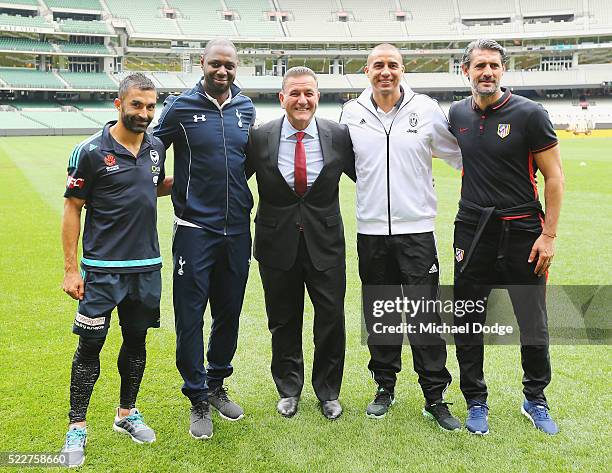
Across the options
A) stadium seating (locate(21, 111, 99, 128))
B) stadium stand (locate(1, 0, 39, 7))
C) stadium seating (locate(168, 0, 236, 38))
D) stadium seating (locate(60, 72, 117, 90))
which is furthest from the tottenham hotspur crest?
stadium stand (locate(1, 0, 39, 7))

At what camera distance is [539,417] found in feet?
12.2

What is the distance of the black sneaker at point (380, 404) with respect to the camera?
12.8 feet

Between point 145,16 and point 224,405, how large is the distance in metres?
59.8

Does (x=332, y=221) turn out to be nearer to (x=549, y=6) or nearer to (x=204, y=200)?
(x=204, y=200)

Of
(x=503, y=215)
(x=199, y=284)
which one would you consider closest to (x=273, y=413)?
(x=199, y=284)

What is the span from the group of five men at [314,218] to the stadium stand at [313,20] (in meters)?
58.6

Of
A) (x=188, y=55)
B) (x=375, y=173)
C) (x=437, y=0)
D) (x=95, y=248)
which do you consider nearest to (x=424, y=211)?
(x=375, y=173)

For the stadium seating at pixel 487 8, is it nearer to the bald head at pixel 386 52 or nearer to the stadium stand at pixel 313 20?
the stadium stand at pixel 313 20

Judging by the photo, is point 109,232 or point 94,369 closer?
point 109,232

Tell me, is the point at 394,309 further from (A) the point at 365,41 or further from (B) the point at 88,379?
(A) the point at 365,41

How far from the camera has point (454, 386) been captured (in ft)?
14.4

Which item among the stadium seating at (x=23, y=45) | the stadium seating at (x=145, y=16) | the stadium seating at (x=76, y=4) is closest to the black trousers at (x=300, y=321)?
the stadium seating at (x=23, y=45)

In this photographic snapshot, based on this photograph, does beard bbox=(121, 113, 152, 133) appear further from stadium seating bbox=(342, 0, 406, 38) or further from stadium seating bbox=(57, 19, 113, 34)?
stadium seating bbox=(342, 0, 406, 38)

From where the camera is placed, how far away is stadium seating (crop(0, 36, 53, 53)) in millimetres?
51594
